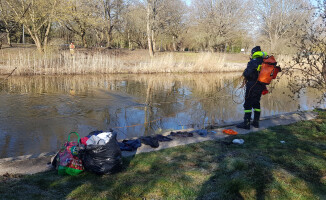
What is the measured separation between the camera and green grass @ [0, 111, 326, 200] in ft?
12.2

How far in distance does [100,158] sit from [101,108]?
21.8ft

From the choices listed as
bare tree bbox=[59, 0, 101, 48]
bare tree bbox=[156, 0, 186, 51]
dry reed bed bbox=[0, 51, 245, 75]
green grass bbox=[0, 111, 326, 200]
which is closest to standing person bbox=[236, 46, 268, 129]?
green grass bbox=[0, 111, 326, 200]

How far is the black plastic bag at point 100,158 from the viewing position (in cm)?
439

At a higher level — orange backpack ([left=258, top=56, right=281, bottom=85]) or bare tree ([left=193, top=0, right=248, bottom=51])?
bare tree ([left=193, top=0, right=248, bottom=51])

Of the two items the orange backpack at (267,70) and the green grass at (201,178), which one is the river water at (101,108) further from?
the green grass at (201,178)

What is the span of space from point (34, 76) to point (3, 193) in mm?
16469

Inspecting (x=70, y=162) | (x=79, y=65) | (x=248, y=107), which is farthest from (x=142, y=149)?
(x=79, y=65)

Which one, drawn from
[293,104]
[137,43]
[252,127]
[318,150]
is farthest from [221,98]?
[137,43]

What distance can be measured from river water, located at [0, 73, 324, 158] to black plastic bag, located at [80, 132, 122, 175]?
2644 millimetres

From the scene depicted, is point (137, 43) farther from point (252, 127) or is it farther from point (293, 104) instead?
point (252, 127)

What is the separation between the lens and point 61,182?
4.07m

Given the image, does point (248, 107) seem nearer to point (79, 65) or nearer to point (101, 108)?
point (101, 108)

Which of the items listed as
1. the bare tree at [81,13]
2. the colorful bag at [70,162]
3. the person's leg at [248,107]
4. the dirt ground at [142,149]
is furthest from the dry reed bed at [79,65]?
the colorful bag at [70,162]

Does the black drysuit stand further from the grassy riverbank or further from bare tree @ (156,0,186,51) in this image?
bare tree @ (156,0,186,51)
